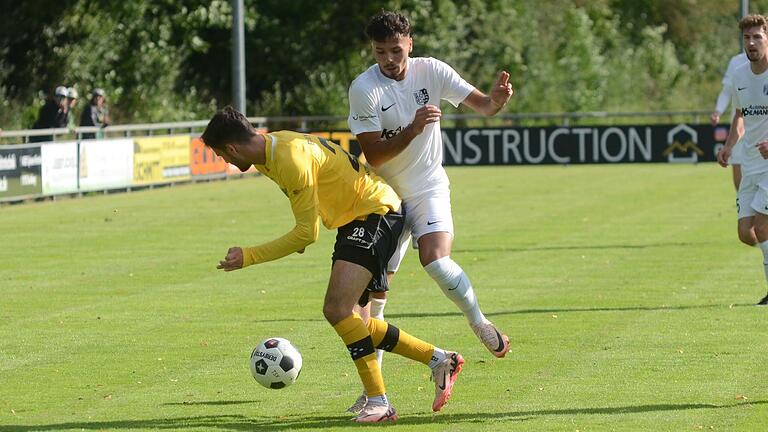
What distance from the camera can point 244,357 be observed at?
10.3m

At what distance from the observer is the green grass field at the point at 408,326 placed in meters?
8.35

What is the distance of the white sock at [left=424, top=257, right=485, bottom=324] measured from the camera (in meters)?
8.40

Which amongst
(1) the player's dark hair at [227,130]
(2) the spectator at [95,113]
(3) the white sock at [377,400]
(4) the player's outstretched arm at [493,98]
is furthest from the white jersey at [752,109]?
(2) the spectator at [95,113]

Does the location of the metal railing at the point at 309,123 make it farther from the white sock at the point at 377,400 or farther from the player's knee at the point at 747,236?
the white sock at the point at 377,400

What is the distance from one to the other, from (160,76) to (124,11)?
7.83 ft

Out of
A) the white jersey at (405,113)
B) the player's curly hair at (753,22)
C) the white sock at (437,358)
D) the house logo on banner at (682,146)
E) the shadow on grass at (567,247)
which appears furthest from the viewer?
the house logo on banner at (682,146)

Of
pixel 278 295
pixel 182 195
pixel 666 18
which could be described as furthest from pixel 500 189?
pixel 666 18

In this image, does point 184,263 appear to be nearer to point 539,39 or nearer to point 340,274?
point 340,274

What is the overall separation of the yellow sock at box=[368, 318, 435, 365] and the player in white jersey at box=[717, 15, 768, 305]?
14.3ft

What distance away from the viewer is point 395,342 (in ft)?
27.6

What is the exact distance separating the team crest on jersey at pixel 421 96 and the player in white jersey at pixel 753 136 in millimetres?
4019

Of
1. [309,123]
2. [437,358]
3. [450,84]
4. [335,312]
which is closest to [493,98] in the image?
[450,84]

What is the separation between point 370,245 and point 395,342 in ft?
2.12

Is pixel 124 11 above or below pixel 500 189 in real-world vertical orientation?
above
